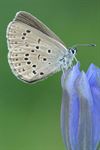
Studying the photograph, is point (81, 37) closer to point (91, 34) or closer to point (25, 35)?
point (91, 34)

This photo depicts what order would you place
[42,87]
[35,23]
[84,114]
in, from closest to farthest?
[84,114] → [35,23] → [42,87]

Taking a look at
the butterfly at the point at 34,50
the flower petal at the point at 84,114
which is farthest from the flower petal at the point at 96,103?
the butterfly at the point at 34,50

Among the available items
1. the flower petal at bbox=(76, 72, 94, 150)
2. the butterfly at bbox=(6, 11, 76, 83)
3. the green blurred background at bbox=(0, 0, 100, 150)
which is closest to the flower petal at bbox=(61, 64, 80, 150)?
the flower petal at bbox=(76, 72, 94, 150)

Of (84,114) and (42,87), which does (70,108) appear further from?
(42,87)

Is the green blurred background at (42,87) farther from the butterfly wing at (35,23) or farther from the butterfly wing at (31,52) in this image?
the butterfly wing at (35,23)

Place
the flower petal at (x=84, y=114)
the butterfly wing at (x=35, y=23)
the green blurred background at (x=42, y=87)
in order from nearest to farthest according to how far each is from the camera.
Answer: the flower petal at (x=84, y=114), the butterfly wing at (x=35, y=23), the green blurred background at (x=42, y=87)

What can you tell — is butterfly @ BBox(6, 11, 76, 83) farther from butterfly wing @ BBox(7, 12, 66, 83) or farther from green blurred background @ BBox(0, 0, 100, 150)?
green blurred background @ BBox(0, 0, 100, 150)

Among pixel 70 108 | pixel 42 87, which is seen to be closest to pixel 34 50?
pixel 70 108
